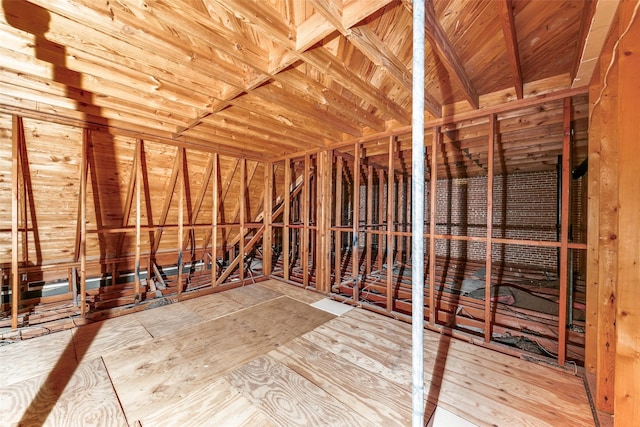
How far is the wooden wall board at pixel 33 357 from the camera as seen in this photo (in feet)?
6.35

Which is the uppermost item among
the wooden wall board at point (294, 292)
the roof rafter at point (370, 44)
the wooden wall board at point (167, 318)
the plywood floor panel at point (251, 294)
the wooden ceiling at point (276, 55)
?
the wooden ceiling at point (276, 55)

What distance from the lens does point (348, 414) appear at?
1.59m

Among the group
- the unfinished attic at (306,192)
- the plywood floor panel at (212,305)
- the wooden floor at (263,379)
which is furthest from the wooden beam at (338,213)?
the plywood floor panel at (212,305)

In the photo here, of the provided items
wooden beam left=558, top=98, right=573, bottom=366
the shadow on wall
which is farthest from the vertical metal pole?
the shadow on wall

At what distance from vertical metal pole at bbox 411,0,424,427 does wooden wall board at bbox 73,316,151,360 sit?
107 inches

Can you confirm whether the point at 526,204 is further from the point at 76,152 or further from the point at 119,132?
the point at 76,152

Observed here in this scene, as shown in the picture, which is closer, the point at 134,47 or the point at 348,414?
the point at 348,414

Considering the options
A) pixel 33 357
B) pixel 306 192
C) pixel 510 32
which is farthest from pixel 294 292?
pixel 510 32

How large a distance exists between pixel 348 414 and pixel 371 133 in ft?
10.3

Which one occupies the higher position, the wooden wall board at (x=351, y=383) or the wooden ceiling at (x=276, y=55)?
the wooden ceiling at (x=276, y=55)

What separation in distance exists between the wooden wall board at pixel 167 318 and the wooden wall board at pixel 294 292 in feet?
4.32

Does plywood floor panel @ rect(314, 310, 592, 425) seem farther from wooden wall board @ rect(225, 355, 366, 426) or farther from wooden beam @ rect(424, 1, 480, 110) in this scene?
wooden beam @ rect(424, 1, 480, 110)

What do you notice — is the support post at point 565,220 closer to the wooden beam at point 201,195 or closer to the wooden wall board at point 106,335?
the wooden wall board at point 106,335

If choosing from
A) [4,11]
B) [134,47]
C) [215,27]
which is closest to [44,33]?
[4,11]
